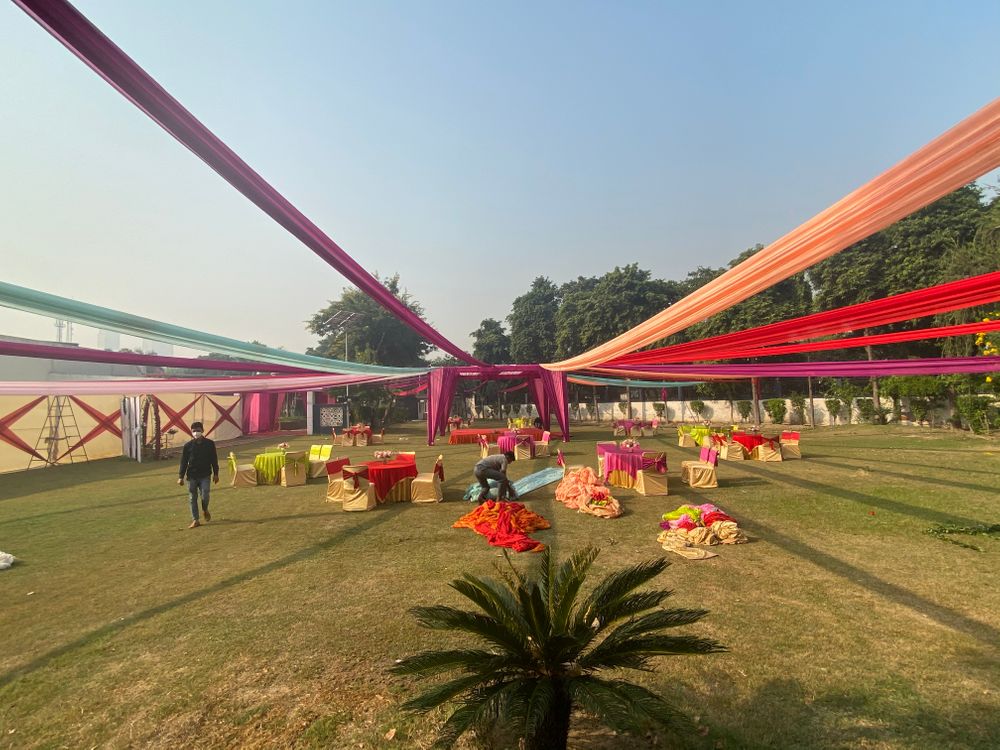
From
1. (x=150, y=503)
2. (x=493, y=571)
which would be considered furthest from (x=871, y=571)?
(x=150, y=503)

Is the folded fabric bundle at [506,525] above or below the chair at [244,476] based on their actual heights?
below

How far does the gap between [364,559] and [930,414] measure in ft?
82.1

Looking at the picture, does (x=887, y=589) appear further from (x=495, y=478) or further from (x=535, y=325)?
(x=535, y=325)

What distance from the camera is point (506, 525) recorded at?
6504 millimetres

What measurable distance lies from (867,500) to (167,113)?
10.5m

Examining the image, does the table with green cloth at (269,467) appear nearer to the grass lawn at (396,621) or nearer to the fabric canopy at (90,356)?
the grass lawn at (396,621)

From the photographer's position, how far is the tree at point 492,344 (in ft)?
143

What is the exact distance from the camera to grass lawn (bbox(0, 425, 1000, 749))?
2.82 meters

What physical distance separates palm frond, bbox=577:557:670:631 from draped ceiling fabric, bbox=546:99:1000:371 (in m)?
2.90

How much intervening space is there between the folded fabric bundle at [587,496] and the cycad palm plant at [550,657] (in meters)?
4.86

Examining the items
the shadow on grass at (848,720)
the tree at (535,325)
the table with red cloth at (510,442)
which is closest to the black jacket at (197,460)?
the shadow on grass at (848,720)

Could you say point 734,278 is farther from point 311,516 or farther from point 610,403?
point 610,403

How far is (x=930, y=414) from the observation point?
66.8 feet

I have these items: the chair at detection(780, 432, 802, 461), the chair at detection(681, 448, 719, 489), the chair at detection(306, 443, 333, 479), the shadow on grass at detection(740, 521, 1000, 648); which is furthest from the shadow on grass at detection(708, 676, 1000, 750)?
the chair at detection(780, 432, 802, 461)
